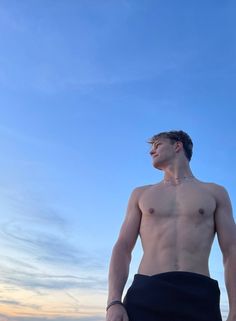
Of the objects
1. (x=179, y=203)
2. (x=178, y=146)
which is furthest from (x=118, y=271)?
(x=178, y=146)

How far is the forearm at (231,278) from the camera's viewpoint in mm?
4739

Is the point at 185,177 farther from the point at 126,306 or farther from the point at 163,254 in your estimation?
the point at 126,306

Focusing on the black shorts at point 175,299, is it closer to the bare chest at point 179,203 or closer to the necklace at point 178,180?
the bare chest at point 179,203

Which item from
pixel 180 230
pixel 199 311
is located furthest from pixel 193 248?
pixel 199 311

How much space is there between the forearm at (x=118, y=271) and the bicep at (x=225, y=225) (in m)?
0.96

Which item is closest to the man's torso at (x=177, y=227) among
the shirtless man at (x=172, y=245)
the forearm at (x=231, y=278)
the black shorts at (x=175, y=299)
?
the shirtless man at (x=172, y=245)

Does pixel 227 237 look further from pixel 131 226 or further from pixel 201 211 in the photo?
pixel 131 226

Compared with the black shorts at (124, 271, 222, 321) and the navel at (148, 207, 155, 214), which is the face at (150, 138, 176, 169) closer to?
the navel at (148, 207, 155, 214)

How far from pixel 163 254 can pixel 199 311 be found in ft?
2.04

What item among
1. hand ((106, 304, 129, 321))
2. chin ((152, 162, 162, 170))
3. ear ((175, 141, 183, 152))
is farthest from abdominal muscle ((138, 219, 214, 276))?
ear ((175, 141, 183, 152))

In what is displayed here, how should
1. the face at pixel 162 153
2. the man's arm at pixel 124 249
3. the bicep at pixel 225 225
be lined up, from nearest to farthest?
the man's arm at pixel 124 249 → the bicep at pixel 225 225 → the face at pixel 162 153

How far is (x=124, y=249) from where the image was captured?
206 inches

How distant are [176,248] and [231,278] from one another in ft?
1.96

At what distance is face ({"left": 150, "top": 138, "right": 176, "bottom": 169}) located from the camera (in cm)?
573
